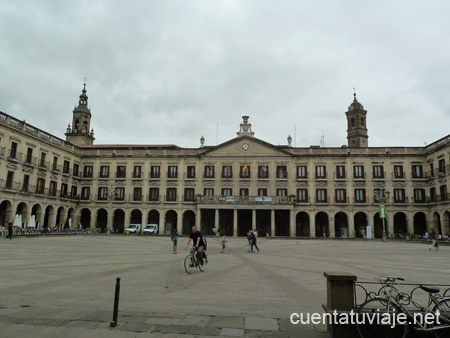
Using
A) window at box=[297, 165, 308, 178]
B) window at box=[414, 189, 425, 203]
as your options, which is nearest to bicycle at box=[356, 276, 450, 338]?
window at box=[297, 165, 308, 178]

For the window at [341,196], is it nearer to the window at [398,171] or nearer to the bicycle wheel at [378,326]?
the window at [398,171]

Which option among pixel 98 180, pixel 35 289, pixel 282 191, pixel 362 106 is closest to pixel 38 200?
pixel 98 180

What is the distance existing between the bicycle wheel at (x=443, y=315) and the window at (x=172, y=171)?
5039 centimetres

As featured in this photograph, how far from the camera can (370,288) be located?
10148mm

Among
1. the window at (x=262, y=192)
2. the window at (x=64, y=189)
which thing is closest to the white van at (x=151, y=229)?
the window at (x=64, y=189)

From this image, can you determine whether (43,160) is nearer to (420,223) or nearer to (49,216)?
(49,216)

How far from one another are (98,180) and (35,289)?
48768mm

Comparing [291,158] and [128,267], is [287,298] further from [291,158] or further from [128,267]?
[291,158]

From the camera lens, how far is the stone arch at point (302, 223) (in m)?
53.6

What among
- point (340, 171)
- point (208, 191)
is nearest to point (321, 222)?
point (340, 171)

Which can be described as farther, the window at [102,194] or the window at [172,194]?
the window at [102,194]

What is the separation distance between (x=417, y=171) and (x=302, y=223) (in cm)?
1967

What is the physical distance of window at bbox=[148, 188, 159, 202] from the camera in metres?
54.3

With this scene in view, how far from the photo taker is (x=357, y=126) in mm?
69375
